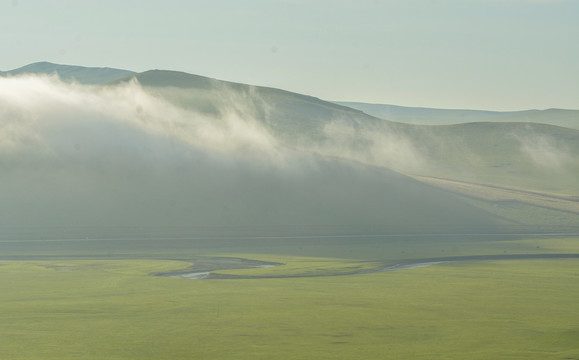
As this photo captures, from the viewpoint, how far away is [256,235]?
485ft

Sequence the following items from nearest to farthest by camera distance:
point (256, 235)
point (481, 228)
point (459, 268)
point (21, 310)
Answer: point (21, 310) → point (459, 268) → point (256, 235) → point (481, 228)

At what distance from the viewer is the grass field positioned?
3928 centimetres

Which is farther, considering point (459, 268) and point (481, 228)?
point (481, 228)

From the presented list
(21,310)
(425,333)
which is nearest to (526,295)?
(425,333)

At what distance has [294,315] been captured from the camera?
50625 mm

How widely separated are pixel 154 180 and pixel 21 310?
143261 millimetres

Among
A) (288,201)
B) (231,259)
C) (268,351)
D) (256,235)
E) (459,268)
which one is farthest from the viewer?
(288,201)

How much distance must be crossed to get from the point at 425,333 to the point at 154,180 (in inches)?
6112

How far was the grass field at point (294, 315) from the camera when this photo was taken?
39281 mm

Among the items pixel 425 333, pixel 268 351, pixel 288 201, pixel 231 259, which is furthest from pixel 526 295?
pixel 288 201

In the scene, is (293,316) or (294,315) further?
(294,315)

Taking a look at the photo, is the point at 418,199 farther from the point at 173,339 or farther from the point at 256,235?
the point at 173,339

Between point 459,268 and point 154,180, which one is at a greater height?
point 154,180

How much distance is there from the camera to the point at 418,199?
7505 inches
